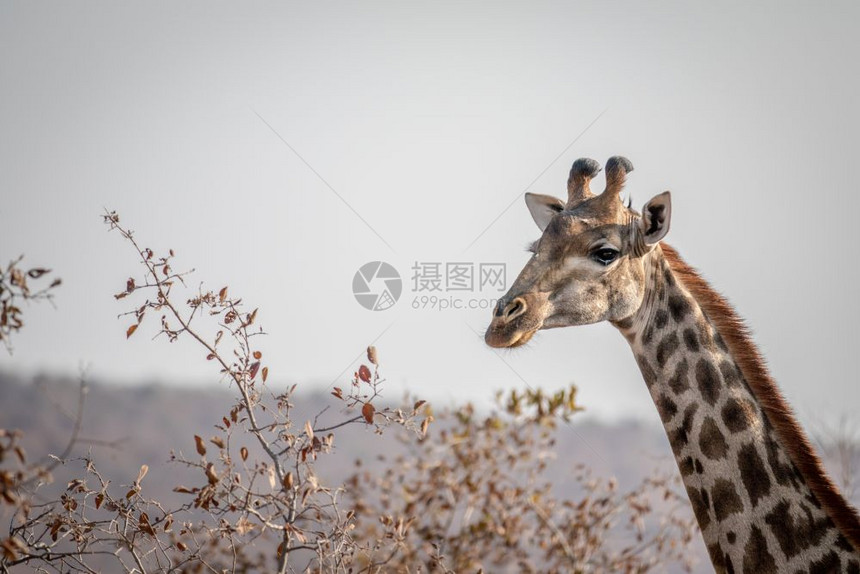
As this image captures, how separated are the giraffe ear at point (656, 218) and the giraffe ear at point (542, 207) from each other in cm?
99

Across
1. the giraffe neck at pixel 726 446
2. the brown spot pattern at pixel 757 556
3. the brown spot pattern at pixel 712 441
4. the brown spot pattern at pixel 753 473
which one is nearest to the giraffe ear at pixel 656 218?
the giraffe neck at pixel 726 446

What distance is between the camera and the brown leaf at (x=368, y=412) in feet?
18.1

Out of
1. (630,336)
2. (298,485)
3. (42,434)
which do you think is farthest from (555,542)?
(42,434)

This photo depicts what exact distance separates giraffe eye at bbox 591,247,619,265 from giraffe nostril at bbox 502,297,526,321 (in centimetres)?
66

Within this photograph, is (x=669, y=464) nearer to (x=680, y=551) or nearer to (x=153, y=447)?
(x=680, y=551)

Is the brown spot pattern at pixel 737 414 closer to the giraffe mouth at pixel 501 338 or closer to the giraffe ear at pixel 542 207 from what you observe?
the giraffe mouth at pixel 501 338

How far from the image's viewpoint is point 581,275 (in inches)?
245

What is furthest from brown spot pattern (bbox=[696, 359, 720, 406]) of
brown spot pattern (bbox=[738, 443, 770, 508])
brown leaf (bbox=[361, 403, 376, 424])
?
brown leaf (bbox=[361, 403, 376, 424])

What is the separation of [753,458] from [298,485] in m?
2.83

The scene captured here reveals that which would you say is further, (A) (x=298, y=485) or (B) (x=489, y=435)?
(B) (x=489, y=435)

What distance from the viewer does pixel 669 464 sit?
11.4m

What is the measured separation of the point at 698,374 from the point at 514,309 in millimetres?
1314

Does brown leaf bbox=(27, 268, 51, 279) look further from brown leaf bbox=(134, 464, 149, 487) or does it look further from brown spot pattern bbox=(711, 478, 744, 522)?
brown spot pattern bbox=(711, 478, 744, 522)

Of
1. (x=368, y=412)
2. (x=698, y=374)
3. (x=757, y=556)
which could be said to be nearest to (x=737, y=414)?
(x=698, y=374)
